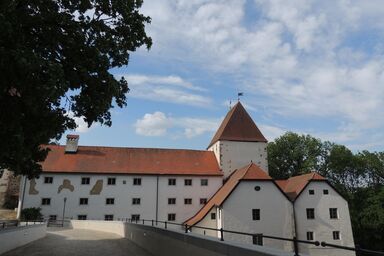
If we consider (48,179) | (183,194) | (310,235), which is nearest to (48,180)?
(48,179)

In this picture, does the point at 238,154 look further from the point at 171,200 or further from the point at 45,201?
the point at 45,201

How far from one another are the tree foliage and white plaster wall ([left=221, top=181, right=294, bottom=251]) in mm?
17620

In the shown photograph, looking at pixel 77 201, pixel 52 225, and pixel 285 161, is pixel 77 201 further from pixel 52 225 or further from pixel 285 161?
pixel 285 161

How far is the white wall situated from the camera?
42.6 m

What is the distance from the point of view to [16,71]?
871cm

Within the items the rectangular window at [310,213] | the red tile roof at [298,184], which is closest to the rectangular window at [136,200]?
the red tile roof at [298,184]

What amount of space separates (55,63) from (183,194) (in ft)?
126

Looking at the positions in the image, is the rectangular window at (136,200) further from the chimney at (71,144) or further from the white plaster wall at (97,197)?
the chimney at (71,144)

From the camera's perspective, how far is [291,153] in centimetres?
6347

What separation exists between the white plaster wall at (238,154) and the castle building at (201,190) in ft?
0.45

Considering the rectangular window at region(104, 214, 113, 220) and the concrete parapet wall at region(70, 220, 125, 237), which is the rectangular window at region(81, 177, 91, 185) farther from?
the concrete parapet wall at region(70, 220, 125, 237)

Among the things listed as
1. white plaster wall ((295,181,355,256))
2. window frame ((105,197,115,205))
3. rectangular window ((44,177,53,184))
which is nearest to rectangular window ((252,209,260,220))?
white plaster wall ((295,181,355,256))

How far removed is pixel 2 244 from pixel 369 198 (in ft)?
167

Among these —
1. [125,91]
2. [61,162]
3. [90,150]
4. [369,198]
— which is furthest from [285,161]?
[125,91]
